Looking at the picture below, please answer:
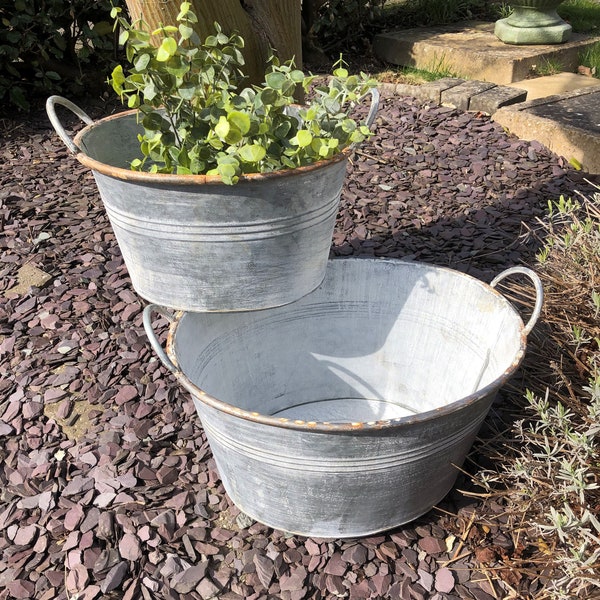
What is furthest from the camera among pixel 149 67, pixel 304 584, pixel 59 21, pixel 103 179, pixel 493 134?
pixel 59 21

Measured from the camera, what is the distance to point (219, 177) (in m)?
1.41

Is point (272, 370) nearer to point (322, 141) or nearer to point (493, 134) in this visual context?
point (322, 141)

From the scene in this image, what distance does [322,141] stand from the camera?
4.96 feet

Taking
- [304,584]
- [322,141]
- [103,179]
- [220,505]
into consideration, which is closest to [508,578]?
[304,584]

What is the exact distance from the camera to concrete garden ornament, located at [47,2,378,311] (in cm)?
145

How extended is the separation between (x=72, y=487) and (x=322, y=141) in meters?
1.28

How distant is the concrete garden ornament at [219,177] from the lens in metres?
1.45

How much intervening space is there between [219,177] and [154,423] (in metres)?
1.11

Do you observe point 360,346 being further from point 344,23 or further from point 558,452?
point 344,23

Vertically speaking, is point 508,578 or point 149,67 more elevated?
point 149,67

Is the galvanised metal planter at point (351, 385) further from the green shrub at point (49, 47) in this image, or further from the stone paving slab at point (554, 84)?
the green shrub at point (49, 47)

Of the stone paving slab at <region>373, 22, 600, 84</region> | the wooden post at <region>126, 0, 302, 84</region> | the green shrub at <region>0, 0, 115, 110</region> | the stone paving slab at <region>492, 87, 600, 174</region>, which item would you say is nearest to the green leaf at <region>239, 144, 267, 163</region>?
the wooden post at <region>126, 0, 302, 84</region>

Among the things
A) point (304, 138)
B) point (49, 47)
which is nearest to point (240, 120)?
point (304, 138)

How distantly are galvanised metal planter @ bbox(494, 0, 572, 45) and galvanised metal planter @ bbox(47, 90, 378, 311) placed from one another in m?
3.71
